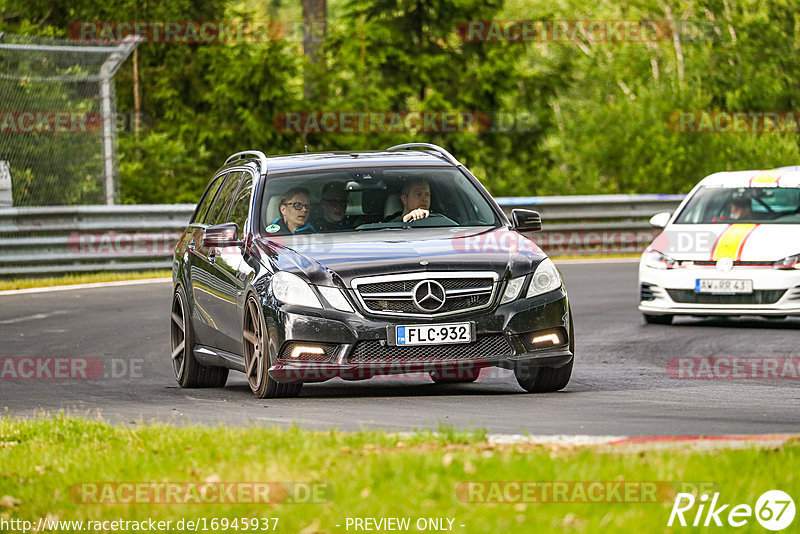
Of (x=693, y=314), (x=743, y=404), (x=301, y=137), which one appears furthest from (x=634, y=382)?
(x=301, y=137)

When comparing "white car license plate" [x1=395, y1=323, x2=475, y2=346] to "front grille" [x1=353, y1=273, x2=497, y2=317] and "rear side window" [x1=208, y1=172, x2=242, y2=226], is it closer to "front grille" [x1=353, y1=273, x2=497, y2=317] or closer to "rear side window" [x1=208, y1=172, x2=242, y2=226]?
"front grille" [x1=353, y1=273, x2=497, y2=317]

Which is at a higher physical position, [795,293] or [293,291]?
[293,291]

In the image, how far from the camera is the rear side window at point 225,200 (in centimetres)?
→ 1146

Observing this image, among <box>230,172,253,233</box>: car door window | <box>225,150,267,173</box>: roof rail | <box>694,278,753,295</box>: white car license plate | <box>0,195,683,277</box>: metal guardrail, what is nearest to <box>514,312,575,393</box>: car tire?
<box>230,172,253,233</box>: car door window

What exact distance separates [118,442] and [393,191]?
3.72m

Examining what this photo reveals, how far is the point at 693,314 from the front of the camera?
1504 cm

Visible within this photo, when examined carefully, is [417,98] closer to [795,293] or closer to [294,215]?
[795,293]

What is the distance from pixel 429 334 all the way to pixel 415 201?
1565mm

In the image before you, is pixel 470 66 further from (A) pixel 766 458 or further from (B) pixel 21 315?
(A) pixel 766 458

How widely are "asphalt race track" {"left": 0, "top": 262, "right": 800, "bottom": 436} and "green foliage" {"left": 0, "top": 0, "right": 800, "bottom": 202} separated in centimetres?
1135
